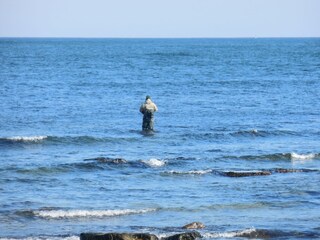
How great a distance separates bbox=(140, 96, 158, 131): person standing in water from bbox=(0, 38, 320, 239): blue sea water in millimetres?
634

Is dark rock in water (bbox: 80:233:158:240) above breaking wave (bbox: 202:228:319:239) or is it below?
above

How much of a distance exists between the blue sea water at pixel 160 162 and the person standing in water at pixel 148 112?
0.63 metres

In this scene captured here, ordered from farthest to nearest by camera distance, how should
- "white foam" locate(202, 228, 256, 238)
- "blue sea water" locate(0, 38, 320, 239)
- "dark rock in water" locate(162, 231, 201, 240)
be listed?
"blue sea water" locate(0, 38, 320, 239), "white foam" locate(202, 228, 256, 238), "dark rock in water" locate(162, 231, 201, 240)

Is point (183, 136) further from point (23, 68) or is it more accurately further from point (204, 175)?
point (23, 68)

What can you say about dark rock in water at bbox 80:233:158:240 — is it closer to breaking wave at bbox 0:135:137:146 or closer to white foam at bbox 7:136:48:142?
breaking wave at bbox 0:135:137:146

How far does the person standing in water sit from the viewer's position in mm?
36750

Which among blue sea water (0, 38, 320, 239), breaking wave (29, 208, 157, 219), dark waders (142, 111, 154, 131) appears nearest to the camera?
blue sea water (0, 38, 320, 239)

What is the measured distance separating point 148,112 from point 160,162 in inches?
277

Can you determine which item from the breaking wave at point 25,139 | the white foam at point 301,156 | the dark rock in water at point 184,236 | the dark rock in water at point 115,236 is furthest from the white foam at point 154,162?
the dark rock in water at point 115,236

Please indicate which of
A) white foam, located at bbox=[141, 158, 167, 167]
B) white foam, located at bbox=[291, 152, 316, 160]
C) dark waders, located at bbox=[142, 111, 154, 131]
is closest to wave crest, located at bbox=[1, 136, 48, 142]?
dark waders, located at bbox=[142, 111, 154, 131]

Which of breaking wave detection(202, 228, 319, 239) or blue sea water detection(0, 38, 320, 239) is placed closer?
breaking wave detection(202, 228, 319, 239)

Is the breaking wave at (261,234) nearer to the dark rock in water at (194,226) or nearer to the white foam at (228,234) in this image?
the white foam at (228,234)

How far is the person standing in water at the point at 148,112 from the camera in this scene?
36.8 meters

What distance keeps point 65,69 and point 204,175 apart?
56.8 metres
